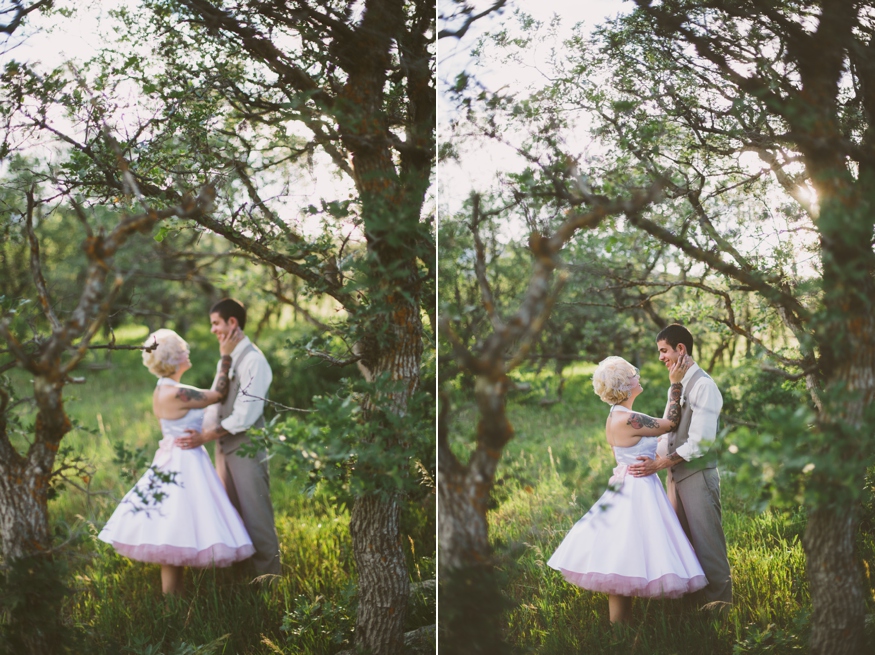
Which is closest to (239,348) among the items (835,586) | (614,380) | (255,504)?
(255,504)

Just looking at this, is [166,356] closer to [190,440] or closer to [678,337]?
[190,440]

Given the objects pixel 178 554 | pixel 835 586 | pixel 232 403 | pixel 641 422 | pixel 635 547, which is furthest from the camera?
pixel 232 403

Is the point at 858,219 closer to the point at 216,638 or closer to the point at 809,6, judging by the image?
the point at 809,6

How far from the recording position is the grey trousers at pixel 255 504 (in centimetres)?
Result: 382

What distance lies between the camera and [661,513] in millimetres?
2734

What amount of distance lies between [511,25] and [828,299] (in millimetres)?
1604

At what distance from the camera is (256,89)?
10.2 feet

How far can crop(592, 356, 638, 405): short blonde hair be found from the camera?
2.85 meters

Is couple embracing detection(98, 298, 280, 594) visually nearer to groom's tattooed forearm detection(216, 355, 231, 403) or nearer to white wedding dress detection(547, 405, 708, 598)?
groom's tattooed forearm detection(216, 355, 231, 403)

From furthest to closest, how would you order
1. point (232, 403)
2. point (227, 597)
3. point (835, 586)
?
point (232, 403) < point (227, 597) < point (835, 586)

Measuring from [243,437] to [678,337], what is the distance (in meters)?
2.45

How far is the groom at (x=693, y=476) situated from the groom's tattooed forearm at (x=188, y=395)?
2343 millimetres

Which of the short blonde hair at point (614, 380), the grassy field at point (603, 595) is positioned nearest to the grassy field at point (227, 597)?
the grassy field at point (603, 595)

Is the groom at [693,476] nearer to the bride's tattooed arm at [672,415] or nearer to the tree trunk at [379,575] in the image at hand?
the bride's tattooed arm at [672,415]
